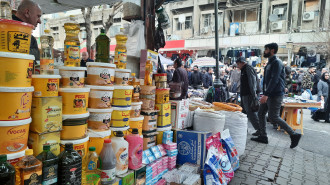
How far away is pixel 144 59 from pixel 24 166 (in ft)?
7.83

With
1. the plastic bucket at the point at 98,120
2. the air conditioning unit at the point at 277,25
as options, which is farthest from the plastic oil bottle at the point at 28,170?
the air conditioning unit at the point at 277,25

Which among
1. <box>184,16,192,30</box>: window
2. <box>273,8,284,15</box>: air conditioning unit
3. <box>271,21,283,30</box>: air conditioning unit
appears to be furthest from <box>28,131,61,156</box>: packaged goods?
<box>184,16,192,30</box>: window

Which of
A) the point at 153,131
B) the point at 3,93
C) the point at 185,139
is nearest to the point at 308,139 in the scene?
the point at 185,139

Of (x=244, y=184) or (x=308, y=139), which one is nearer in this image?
(x=244, y=184)

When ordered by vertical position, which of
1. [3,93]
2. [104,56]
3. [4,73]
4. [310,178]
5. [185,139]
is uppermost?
[104,56]

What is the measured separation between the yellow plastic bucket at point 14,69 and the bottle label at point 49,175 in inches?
25.1

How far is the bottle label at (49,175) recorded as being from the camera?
1.61 meters

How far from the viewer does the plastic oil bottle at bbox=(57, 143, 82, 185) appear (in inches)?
67.9

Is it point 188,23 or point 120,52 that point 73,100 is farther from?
point 188,23

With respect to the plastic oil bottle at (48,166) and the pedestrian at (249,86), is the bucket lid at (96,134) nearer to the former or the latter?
the plastic oil bottle at (48,166)

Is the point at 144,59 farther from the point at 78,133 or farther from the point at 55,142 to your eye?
the point at 55,142

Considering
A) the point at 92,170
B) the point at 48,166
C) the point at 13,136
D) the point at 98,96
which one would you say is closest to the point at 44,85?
Answer: the point at 13,136

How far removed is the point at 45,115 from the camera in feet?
6.15

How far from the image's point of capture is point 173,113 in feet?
11.9
